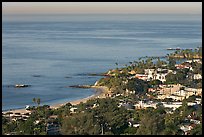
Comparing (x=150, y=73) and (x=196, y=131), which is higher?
(x=150, y=73)

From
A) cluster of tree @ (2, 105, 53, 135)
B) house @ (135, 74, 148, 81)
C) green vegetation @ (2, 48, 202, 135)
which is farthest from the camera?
house @ (135, 74, 148, 81)


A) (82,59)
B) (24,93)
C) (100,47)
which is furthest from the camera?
(100,47)

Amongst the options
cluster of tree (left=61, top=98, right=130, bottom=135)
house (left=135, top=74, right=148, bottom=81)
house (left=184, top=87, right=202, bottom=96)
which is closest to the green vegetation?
cluster of tree (left=61, top=98, right=130, bottom=135)

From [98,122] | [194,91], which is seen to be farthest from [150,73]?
[98,122]

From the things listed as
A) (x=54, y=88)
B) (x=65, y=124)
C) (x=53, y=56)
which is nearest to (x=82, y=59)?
(x=53, y=56)

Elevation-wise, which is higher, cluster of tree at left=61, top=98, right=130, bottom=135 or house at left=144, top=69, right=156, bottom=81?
house at left=144, top=69, right=156, bottom=81

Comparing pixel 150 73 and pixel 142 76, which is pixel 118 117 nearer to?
pixel 142 76

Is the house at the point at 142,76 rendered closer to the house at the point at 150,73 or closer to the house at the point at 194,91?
the house at the point at 150,73

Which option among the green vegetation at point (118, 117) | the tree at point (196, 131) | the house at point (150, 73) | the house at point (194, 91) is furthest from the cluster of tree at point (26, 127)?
the house at point (150, 73)

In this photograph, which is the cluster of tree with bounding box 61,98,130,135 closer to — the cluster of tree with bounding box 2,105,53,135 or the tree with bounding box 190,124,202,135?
the cluster of tree with bounding box 2,105,53,135

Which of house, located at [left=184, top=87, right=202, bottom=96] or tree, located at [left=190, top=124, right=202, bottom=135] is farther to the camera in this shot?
house, located at [left=184, top=87, right=202, bottom=96]

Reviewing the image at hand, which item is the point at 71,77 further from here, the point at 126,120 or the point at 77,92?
the point at 126,120
